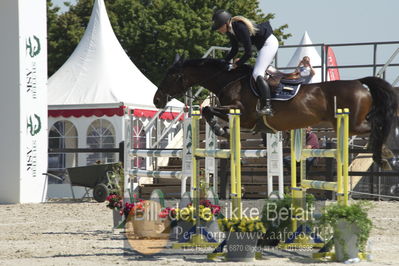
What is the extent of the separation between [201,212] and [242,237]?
92cm

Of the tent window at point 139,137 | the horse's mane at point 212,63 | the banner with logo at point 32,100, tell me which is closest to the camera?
the horse's mane at point 212,63

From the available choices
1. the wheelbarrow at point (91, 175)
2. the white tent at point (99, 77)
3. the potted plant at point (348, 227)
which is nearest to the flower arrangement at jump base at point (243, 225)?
the potted plant at point (348, 227)

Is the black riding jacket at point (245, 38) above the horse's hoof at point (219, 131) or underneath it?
above

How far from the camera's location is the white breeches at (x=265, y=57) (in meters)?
7.66

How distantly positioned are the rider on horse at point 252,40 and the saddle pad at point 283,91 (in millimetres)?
100

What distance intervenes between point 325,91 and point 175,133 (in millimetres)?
10490

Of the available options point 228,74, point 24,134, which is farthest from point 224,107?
point 24,134

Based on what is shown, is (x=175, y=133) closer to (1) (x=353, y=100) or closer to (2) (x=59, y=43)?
(1) (x=353, y=100)

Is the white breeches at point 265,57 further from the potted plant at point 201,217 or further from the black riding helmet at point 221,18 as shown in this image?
the potted plant at point 201,217

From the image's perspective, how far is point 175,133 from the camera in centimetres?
1805

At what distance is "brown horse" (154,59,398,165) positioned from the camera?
7.43 meters

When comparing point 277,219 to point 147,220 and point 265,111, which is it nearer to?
point 265,111

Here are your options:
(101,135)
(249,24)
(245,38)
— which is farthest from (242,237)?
(101,135)

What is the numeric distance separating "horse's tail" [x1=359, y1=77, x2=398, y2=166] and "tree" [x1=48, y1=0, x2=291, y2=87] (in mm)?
23620
